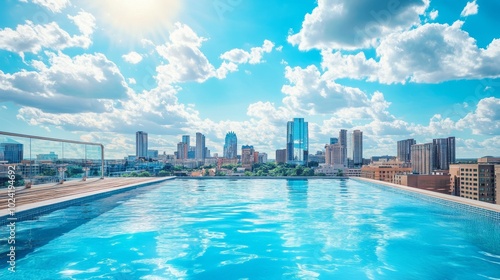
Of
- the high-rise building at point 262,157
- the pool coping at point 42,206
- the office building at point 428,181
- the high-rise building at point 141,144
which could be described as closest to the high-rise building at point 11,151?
the pool coping at point 42,206

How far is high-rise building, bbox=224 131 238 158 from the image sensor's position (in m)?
123

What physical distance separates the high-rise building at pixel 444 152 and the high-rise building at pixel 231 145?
74.9 metres

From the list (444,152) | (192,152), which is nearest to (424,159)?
(444,152)

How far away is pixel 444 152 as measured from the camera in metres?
65.6

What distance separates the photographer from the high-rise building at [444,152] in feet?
211

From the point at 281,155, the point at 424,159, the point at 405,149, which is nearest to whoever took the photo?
the point at 424,159

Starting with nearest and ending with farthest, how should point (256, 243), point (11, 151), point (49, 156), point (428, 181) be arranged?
point (256, 243) < point (11, 151) < point (49, 156) < point (428, 181)

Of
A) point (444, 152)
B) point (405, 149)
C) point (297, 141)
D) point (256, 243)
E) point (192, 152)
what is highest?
point (297, 141)

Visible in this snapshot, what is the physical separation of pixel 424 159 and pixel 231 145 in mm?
76227

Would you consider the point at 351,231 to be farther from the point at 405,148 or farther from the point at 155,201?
the point at 405,148

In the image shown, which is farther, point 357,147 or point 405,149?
point 357,147

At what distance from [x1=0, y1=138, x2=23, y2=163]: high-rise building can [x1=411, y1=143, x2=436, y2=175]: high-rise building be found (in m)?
73.6

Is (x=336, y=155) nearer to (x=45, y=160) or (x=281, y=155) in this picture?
(x=281, y=155)

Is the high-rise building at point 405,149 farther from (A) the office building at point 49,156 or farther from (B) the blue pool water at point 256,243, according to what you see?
(A) the office building at point 49,156
